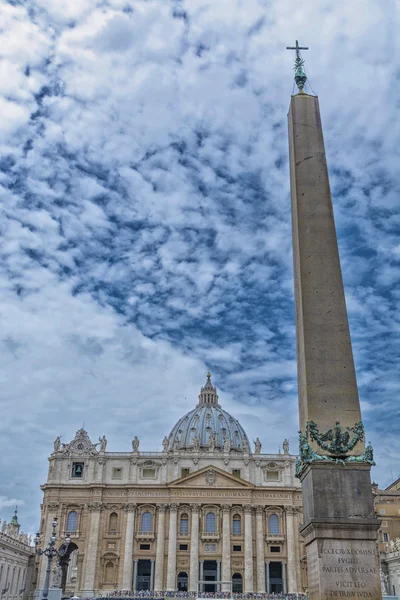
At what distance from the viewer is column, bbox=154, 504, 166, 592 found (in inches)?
2729

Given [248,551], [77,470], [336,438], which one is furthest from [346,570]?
[77,470]

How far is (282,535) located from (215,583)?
9.86 meters

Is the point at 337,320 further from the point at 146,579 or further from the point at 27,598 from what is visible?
the point at 27,598

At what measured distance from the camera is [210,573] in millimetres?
70875

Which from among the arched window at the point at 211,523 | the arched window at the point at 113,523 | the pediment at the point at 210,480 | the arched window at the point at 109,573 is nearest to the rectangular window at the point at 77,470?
the arched window at the point at 113,523

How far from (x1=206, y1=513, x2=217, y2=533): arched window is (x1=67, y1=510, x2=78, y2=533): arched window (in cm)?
1601

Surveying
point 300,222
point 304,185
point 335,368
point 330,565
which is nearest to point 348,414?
point 335,368

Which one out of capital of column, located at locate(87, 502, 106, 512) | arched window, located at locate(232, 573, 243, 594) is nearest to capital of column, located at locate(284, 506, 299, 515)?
arched window, located at locate(232, 573, 243, 594)

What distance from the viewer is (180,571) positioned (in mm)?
70562

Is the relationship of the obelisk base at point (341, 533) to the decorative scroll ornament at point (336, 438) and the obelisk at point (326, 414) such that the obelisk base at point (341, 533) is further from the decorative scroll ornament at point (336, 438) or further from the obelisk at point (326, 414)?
the decorative scroll ornament at point (336, 438)

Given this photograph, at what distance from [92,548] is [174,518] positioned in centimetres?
1019

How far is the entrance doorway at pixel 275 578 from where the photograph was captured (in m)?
70.6

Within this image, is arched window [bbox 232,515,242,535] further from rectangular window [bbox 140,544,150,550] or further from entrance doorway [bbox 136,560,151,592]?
entrance doorway [bbox 136,560,151,592]

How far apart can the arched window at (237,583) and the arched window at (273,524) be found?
21.5ft
